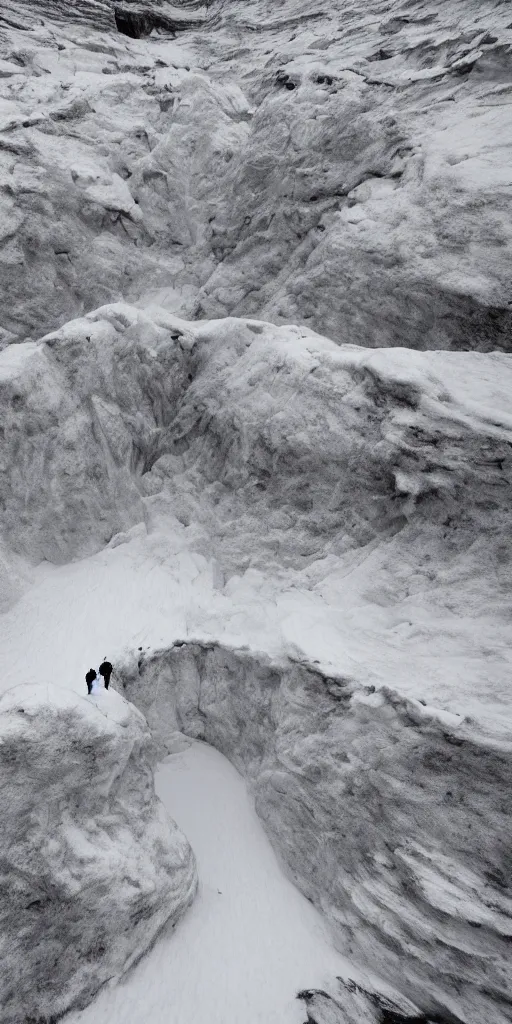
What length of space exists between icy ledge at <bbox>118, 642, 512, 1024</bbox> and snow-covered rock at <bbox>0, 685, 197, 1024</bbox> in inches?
123

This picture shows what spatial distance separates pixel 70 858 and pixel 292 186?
2254cm

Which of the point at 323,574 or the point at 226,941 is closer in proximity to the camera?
the point at 226,941

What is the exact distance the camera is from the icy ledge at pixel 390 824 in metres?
9.60

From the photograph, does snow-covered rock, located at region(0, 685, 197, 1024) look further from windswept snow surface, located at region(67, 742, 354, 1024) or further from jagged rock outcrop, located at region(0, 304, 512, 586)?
jagged rock outcrop, located at region(0, 304, 512, 586)

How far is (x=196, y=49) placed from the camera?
30141 mm

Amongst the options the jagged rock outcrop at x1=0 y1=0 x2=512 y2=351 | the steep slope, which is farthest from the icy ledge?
the jagged rock outcrop at x1=0 y1=0 x2=512 y2=351

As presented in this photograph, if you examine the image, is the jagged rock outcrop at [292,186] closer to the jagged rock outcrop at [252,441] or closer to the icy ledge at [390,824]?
the jagged rock outcrop at [252,441]

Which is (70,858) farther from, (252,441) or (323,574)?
(252,441)

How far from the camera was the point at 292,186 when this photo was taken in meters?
20.3

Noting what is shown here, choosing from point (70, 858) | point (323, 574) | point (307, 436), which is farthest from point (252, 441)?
point (70, 858)

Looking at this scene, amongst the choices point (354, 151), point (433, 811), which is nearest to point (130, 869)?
point (433, 811)

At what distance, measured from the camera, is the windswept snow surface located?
32.8 ft

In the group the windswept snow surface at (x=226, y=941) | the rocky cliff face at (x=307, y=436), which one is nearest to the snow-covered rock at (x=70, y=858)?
the rocky cliff face at (x=307, y=436)

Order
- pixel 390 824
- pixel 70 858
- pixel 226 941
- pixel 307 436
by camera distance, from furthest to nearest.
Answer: pixel 307 436 → pixel 226 941 → pixel 390 824 → pixel 70 858
